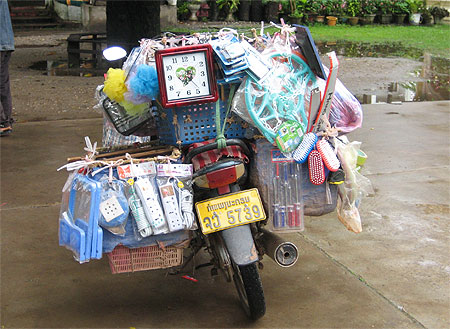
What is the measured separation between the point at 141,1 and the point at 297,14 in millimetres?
10677

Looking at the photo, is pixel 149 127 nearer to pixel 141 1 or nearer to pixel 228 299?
pixel 228 299

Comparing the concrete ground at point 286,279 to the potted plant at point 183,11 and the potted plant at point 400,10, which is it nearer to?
the potted plant at point 183,11

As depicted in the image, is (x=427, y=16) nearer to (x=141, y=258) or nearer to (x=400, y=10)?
(x=400, y=10)

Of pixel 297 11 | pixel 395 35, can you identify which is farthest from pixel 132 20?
pixel 297 11

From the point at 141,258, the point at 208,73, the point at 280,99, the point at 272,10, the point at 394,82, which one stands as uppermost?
the point at 208,73

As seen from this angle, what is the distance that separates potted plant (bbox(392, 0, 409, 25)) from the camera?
68.7 ft

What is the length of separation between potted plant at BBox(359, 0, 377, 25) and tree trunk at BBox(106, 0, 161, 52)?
41.5 ft

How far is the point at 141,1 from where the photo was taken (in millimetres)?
9492

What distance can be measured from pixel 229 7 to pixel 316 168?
17638 millimetres

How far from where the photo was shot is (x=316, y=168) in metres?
3.14

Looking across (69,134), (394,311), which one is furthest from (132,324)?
(69,134)

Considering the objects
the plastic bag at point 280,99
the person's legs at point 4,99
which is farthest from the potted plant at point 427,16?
the plastic bag at point 280,99

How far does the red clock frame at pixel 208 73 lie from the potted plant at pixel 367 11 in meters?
18.8

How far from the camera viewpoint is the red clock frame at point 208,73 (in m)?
2.95
